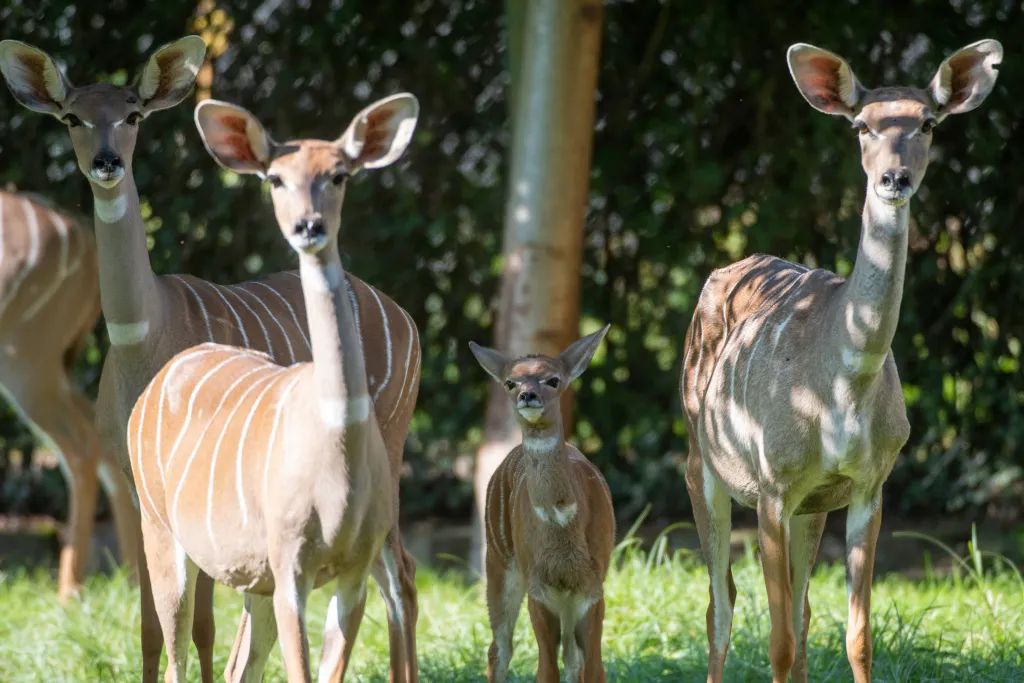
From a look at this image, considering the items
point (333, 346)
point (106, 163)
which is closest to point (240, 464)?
point (333, 346)

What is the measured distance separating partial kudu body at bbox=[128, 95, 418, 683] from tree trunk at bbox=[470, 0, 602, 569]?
7.83ft

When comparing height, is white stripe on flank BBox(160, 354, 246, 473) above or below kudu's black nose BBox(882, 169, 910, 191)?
below

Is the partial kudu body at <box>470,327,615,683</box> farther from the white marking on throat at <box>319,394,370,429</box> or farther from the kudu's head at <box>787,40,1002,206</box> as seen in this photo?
the kudu's head at <box>787,40,1002,206</box>

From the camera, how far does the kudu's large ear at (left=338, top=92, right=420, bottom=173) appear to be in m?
3.79

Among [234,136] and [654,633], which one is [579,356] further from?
[654,633]

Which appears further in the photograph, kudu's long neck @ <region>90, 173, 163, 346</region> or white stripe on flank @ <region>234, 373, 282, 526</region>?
kudu's long neck @ <region>90, 173, 163, 346</region>

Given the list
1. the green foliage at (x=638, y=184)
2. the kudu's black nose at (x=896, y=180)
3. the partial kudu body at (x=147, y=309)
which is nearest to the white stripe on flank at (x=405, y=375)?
the partial kudu body at (x=147, y=309)

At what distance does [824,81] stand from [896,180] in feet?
1.95

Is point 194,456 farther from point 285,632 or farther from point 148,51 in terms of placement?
point 148,51

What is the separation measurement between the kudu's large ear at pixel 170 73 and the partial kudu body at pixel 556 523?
4.41 ft

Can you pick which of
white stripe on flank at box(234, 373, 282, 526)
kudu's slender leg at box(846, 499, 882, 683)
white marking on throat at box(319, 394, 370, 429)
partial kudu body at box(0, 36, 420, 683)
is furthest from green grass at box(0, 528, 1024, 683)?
white marking on throat at box(319, 394, 370, 429)

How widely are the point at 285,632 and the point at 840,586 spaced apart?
141 inches

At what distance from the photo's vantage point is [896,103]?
4.25 m

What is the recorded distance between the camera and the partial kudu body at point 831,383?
13.8 ft
